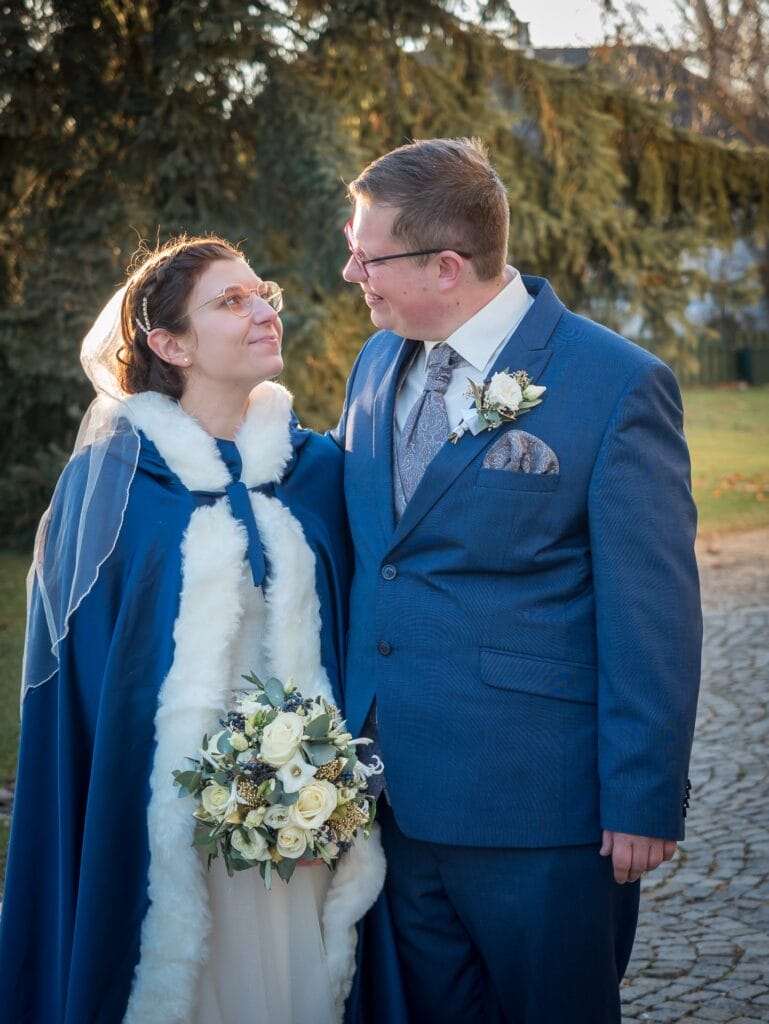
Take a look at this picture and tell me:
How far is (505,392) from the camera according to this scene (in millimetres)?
2828

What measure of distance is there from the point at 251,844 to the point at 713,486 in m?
14.8

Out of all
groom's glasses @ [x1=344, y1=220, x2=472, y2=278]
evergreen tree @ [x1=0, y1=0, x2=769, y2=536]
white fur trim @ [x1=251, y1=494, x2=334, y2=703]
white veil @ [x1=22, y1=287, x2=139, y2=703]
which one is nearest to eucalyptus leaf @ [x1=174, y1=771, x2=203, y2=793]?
white fur trim @ [x1=251, y1=494, x2=334, y2=703]

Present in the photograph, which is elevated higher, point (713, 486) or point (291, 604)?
point (291, 604)

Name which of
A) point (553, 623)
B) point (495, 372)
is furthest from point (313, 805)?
point (495, 372)

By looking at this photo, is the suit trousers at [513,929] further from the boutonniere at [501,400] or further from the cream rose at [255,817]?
the boutonniere at [501,400]

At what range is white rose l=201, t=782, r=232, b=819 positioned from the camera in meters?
2.73

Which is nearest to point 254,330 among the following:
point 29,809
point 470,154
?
point 470,154

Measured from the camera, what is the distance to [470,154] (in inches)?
120

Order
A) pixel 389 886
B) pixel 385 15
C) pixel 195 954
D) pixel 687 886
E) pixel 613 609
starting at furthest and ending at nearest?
1. pixel 385 15
2. pixel 687 886
3. pixel 389 886
4. pixel 195 954
5. pixel 613 609

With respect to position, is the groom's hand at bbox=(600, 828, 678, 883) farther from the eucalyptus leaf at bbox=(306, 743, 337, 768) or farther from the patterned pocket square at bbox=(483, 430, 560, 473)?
the patterned pocket square at bbox=(483, 430, 560, 473)

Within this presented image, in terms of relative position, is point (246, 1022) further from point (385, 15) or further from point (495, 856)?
point (385, 15)

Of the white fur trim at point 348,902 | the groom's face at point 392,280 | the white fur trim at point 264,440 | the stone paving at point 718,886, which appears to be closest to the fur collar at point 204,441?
the white fur trim at point 264,440

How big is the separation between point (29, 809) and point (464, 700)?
1.24 meters

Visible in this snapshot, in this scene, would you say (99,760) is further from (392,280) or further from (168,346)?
(392,280)
